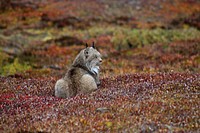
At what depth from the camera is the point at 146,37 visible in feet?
133

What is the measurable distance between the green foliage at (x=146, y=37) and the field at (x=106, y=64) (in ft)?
0.35

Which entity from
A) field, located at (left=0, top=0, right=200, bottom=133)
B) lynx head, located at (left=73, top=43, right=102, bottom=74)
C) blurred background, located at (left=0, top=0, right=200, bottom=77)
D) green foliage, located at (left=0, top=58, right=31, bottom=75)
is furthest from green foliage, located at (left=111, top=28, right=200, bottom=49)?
lynx head, located at (left=73, top=43, right=102, bottom=74)

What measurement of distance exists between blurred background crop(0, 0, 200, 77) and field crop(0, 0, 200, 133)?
90 mm

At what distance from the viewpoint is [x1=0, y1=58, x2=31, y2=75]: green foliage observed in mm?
27094

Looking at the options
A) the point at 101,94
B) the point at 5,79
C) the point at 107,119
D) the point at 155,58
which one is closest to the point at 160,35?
the point at 155,58

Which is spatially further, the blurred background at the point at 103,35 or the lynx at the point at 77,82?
the blurred background at the point at 103,35

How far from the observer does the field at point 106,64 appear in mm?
11094

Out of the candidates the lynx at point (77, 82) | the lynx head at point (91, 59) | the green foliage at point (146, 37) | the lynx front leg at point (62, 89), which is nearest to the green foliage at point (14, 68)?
the green foliage at point (146, 37)

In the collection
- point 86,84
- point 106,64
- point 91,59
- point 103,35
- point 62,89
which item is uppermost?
point 91,59

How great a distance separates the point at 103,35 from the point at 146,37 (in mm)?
5415

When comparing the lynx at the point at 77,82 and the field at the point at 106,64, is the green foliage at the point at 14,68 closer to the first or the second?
the field at the point at 106,64

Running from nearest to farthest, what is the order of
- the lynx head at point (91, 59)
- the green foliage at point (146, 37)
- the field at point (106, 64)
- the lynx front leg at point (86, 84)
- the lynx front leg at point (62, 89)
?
the field at point (106, 64) < the lynx front leg at point (86, 84) < the lynx front leg at point (62, 89) < the lynx head at point (91, 59) < the green foliage at point (146, 37)

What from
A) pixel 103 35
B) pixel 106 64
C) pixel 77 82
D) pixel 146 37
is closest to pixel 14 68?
pixel 106 64

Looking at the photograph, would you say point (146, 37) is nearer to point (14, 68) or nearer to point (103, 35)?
point (103, 35)
